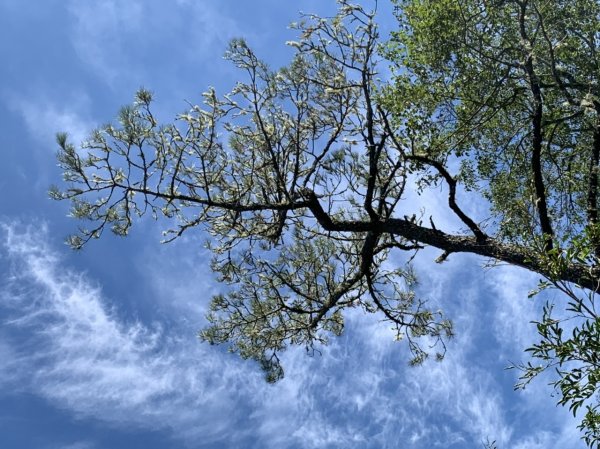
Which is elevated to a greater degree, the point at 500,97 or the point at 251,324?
the point at 500,97

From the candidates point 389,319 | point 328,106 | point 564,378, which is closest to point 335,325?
point 389,319

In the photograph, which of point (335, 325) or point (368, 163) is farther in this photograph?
point (335, 325)

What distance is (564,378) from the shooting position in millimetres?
4293

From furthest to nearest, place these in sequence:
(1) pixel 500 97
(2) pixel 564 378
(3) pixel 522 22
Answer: (1) pixel 500 97 < (3) pixel 522 22 < (2) pixel 564 378

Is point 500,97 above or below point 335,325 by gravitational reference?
above

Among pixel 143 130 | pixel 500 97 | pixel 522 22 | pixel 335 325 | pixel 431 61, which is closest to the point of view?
pixel 143 130

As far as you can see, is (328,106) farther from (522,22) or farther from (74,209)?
(74,209)

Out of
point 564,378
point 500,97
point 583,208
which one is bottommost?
point 564,378

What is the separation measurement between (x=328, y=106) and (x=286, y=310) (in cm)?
421

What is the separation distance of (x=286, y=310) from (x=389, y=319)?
6.76ft

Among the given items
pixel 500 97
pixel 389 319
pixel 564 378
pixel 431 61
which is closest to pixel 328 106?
pixel 431 61

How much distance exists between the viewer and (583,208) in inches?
447

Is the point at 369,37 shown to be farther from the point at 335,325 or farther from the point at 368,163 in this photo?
the point at 335,325

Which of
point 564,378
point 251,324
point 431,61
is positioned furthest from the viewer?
point 251,324
